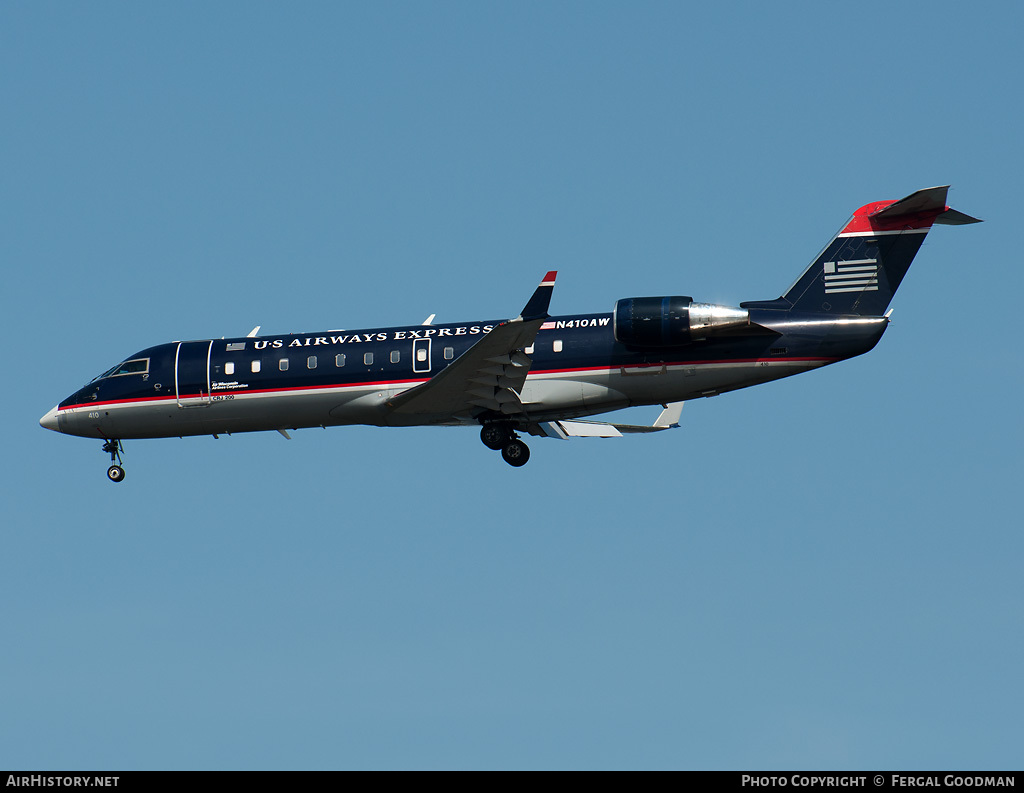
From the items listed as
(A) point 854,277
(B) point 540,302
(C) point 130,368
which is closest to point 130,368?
(C) point 130,368

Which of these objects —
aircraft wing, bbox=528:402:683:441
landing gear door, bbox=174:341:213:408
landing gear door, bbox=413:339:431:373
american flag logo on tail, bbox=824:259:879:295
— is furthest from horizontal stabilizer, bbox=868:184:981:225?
landing gear door, bbox=174:341:213:408

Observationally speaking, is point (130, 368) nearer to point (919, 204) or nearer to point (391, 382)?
point (391, 382)

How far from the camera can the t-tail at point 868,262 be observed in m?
32.3

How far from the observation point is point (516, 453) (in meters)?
34.0

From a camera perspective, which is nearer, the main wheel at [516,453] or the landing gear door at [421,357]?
the landing gear door at [421,357]

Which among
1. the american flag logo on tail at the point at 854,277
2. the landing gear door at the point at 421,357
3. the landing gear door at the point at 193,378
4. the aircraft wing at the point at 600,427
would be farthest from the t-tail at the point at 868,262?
the landing gear door at the point at 193,378

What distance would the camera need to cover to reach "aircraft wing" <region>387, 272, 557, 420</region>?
3011 cm

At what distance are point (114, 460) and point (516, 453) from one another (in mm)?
10946

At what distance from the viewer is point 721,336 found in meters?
31.8

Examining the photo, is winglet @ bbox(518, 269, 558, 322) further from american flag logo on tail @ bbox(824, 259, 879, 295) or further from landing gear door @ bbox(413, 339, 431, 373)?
american flag logo on tail @ bbox(824, 259, 879, 295)

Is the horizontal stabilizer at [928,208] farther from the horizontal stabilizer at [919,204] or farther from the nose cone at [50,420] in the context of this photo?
the nose cone at [50,420]

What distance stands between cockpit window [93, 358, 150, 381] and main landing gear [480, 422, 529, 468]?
9.07 meters
